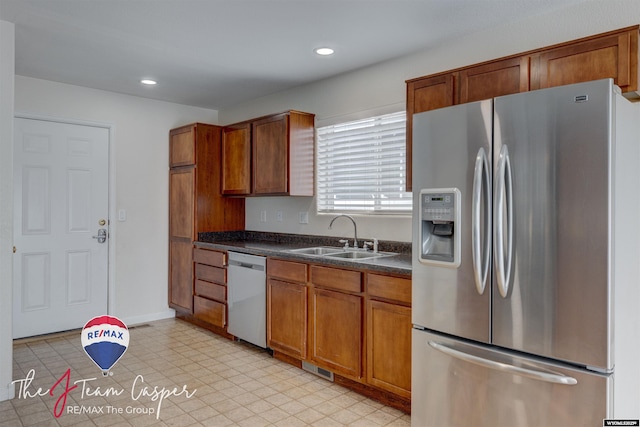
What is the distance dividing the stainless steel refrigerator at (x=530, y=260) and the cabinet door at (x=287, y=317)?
3.77 feet

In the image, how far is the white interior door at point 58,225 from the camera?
12.8ft

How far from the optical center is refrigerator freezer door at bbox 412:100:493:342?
1929 mm

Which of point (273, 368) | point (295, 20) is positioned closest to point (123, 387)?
point (273, 368)

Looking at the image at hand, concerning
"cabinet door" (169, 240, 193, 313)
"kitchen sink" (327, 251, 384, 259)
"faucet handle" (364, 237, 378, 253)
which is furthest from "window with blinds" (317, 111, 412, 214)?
"cabinet door" (169, 240, 193, 313)

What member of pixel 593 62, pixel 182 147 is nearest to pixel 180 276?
pixel 182 147

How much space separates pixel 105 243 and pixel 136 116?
1.38 metres

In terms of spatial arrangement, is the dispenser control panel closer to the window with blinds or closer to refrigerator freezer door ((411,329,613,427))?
refrigerator freezer door ((411,329,613,427))

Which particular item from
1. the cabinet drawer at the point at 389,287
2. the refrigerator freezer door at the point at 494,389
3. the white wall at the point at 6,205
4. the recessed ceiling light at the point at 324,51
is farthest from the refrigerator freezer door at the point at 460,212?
the white wall at the point at 6,205

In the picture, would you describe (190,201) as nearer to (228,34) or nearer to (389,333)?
(228,34)

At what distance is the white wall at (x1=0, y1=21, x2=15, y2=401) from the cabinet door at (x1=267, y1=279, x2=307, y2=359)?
1.74 meters

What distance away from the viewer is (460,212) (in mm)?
2012

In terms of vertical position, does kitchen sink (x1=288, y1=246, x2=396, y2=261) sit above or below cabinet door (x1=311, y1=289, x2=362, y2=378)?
above

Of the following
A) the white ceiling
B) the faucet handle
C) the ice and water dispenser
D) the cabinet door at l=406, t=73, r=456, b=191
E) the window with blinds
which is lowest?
the faucet handle

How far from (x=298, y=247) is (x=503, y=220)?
230 cm
